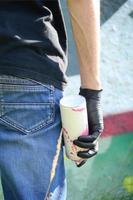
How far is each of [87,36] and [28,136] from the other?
0.41 meters

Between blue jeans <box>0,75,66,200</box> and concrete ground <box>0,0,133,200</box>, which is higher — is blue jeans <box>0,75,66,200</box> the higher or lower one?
the higher one

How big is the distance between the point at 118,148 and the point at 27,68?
58.9 inches

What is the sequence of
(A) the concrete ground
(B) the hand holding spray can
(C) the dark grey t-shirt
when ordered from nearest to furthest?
(C) the dark grey t-shirt, (B) the hand holding spray can, (A) the concrete ground

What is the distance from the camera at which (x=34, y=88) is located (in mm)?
1861

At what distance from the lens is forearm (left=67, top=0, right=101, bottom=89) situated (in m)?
1.94

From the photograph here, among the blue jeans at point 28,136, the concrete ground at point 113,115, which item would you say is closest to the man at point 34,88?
the blue jeans at point 28,136

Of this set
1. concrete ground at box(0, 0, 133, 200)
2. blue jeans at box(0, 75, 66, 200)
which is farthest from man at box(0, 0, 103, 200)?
concrete ground at box(0, 0, 133, 200)

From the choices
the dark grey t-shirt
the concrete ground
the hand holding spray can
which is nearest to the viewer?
the dark grey t-shirt

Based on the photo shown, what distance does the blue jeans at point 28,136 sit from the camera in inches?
73.0

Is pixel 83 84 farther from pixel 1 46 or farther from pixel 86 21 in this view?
pixel 1 46

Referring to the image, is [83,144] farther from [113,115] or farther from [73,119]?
[113,115]

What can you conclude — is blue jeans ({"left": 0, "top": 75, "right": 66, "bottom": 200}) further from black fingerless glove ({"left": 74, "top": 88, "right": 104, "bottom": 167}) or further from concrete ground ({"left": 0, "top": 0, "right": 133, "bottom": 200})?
concrete ground ({"left": 0, "top": 0, "right": 133, "bottom": 200})

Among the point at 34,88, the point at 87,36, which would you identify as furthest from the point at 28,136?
the point at 87,36

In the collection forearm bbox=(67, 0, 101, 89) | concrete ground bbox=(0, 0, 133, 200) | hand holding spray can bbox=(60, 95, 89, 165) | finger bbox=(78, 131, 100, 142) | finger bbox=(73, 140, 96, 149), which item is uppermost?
forearm bbox=(67, 0, 101, 89)
